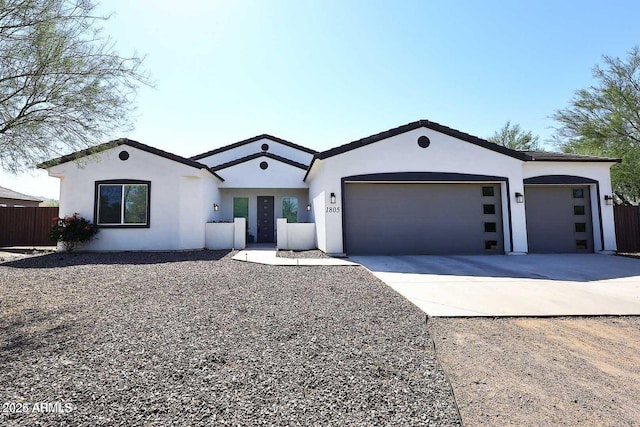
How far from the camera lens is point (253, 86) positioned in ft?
32.9

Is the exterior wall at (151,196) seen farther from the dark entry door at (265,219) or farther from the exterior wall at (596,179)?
the exterior wall at (596,179)

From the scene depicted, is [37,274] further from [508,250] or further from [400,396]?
[508,250]

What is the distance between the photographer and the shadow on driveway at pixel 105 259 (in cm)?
827

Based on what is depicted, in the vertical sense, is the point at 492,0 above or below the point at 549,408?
above

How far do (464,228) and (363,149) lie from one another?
4336 mm

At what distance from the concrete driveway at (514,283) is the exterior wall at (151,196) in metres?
6.62

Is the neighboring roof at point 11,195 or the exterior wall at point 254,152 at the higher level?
the exterior wall at point 254,152

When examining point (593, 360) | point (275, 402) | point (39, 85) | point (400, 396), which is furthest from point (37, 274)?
point (593, 360)

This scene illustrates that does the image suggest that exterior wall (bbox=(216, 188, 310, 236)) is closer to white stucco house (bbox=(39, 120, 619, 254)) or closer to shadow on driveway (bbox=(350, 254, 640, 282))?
white stucco house (bbox=(39, 120, 619, 254))

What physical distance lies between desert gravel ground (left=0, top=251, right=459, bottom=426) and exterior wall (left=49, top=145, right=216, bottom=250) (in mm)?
5415

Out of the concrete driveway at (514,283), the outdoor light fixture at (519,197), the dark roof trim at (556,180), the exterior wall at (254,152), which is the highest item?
the exterior wall at (254,152)

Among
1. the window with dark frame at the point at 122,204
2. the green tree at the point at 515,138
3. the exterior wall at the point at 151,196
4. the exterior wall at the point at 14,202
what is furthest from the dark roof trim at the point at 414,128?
the exterior wall at the point at 14,202

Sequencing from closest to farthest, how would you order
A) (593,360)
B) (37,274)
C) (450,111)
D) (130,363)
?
(130,363) < (593,360) < (37,274) < (450,111)

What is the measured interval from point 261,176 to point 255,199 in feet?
3.90
